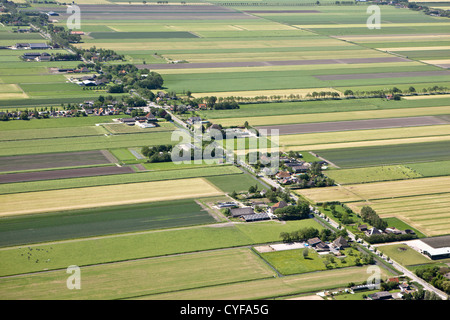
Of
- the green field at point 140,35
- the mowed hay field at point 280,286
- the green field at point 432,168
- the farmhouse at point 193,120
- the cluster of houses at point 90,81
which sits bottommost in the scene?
the mowed hay field at point 280,286

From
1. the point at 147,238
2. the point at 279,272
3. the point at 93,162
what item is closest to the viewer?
the point at 279,272

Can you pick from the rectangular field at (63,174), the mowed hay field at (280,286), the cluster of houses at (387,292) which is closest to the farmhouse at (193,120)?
the rectangular field at (63,174)

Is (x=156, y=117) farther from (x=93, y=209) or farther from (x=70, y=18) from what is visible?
(x=70, y=18)

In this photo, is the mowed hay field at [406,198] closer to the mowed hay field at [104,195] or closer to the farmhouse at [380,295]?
the mowed hay field at [104,195]

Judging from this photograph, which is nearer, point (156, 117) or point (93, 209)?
point (93, 209)

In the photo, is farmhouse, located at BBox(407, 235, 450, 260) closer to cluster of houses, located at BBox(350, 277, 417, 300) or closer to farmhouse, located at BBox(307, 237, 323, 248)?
cluster of houses, located at BBox(350, 277, 417, 300)
